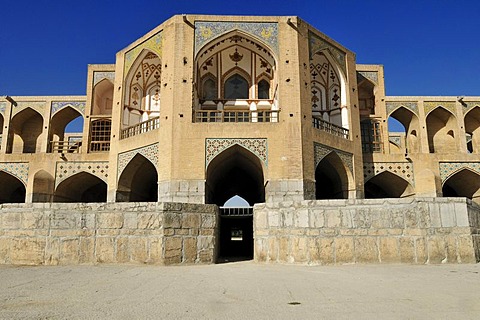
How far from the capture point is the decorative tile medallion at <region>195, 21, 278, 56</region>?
13.7m

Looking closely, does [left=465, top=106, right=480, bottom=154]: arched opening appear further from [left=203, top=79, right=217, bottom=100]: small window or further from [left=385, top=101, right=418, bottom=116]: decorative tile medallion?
[left=203, top=79, right=217, bottom=100]: small window

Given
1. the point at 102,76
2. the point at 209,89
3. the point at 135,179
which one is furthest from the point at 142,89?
the point at 135,179

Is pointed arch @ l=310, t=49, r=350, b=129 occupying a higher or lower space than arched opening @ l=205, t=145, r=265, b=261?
Result: higher

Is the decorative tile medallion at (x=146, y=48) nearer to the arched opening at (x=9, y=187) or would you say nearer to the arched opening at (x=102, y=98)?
the arched opening at (x=102, y=98)

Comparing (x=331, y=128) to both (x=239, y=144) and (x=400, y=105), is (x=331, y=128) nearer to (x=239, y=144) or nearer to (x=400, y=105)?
(x=239, y=144)

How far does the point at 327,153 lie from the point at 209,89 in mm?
6190

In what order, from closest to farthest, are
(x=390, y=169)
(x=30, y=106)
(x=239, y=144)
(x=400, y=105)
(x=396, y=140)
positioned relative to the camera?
1. (x=239, y=144)
2. (x=390, y=169)
3. (x=400, y=105)
4. (x=30, y=106)
5. (x=396, y=140)

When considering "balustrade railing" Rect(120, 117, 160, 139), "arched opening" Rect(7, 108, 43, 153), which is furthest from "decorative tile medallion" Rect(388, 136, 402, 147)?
"arched opening" Rect(7, 108, 43, 153)

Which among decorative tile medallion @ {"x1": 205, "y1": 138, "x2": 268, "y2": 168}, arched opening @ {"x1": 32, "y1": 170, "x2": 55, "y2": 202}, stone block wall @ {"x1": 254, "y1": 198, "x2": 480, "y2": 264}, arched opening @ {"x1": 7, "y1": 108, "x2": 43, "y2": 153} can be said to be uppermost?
arched opening @ {"x1": 7, "y1": 108, "x2": 43, "y2": 153}

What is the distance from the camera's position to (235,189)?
20562 millimetres

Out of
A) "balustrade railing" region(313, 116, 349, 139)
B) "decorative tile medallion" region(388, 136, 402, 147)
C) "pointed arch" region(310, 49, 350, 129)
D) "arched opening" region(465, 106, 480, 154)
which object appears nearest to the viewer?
"balustrade railing" region(313, 116, 349, 139)

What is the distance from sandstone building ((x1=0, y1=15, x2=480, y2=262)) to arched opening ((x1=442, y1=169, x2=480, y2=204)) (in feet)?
0.19

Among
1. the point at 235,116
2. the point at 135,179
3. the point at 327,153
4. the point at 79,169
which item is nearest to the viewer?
the point at 327,153

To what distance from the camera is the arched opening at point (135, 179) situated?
1439 cm
